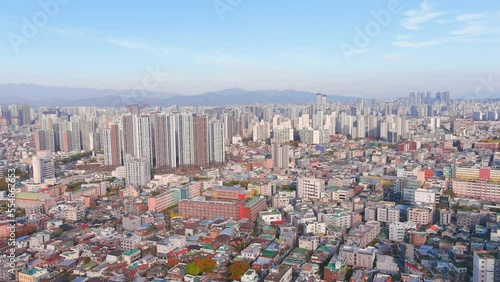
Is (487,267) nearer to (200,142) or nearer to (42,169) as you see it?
(200,142)

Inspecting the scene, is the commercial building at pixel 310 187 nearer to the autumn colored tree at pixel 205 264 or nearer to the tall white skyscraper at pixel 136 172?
the tall white skyscraper at pixel 136 172

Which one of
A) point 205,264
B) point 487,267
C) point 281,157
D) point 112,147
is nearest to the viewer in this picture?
point 487,267

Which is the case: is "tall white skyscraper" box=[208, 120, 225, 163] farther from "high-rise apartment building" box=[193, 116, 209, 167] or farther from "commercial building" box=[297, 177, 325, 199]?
"commercial building" box=[297, 177, 325, 199]

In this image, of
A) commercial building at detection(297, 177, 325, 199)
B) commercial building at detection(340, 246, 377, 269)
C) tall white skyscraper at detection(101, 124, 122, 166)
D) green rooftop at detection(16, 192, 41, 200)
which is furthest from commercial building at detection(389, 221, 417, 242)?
tall white skyscraper at detection(101, 124, 122, 166)

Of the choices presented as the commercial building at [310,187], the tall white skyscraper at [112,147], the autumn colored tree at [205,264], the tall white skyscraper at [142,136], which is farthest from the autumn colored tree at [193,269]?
the tall white skyscraper at [112,147]

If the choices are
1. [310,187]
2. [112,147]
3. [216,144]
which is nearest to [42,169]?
[112,147]

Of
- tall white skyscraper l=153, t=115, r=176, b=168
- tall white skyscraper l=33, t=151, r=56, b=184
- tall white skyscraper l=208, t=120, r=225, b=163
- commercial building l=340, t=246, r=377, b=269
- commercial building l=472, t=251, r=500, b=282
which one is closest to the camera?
commercial building l=472, t=251, r=500, b=282

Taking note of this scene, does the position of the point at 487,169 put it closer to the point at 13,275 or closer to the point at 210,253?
the point at 210,253
